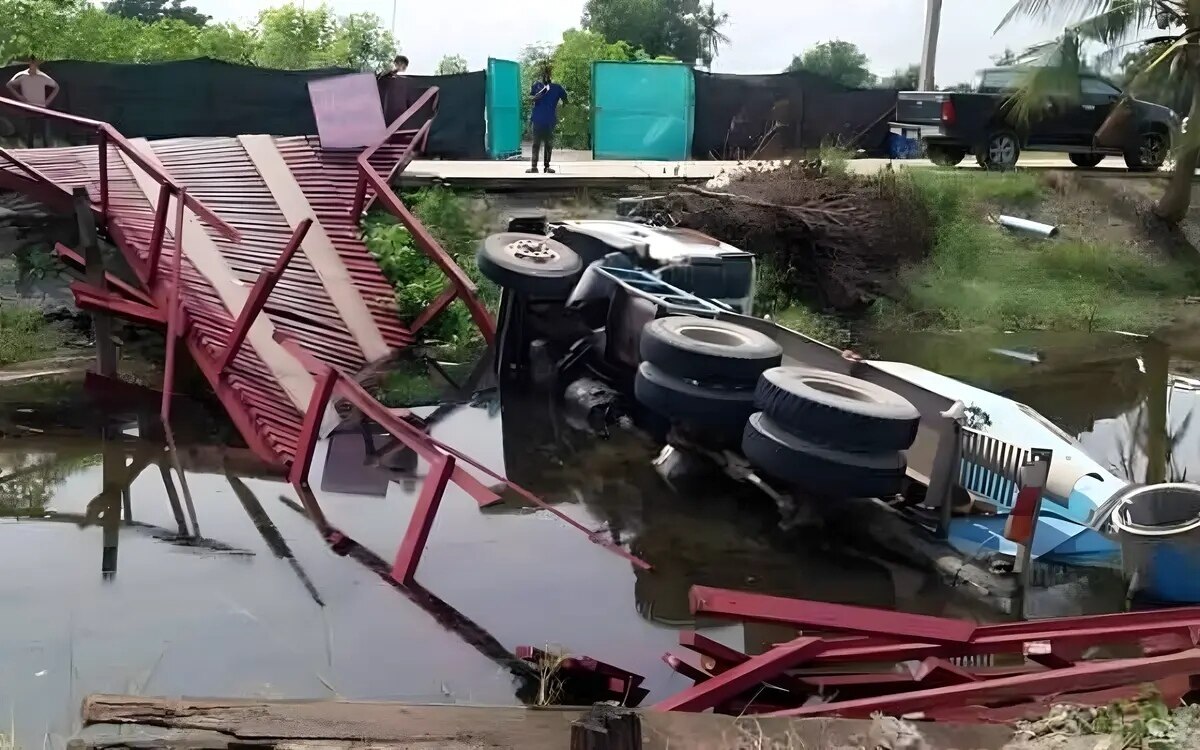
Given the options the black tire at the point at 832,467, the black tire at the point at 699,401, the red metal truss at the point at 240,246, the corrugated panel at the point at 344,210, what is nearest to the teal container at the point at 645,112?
the red metal truss at the point at 240,246

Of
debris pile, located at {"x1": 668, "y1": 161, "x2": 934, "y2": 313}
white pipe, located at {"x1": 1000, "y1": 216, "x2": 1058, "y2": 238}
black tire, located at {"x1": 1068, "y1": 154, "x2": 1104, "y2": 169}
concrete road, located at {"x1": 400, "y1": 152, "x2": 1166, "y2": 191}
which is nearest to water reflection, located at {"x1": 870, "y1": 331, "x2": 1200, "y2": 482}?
debris pile, located at {"x1": 668, "y1": 161, "x2": 934, "y2": 313}

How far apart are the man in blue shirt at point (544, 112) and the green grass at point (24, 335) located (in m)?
Result: 6.74

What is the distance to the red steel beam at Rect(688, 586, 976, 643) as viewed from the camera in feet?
13.5

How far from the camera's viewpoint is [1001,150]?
17.2 m

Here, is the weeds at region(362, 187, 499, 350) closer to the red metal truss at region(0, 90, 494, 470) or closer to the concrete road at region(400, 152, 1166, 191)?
the red metal truss at region(0, 90, 494, 470)

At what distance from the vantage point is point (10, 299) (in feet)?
37.1

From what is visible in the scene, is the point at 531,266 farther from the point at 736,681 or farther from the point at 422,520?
the point at 736,681

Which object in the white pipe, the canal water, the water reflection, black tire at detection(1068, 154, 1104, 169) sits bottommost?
the water reflection

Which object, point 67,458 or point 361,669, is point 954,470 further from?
point 67,458

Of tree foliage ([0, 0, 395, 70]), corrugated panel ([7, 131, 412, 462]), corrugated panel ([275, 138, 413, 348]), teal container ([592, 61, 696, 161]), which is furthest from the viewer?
tree foliage ([0, 0, 395, 70])

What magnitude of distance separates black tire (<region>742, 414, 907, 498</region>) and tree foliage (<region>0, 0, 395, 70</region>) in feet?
55.3

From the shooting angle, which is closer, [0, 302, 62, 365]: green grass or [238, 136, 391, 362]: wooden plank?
[238, 136, 391, 362]: wooden plank

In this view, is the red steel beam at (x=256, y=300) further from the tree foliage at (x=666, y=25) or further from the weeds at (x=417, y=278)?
the tree foliage at (x=666, y=25)

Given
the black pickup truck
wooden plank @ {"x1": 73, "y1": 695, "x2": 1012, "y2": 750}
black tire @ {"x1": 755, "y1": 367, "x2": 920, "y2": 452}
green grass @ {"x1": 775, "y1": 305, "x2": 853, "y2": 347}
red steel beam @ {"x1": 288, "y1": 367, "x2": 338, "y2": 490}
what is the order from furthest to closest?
the black pickup truck, green grass @ {"x1": 775, "y1": 305, "x2": 853, "y2": 347}, red steel beam @ {"x1": 288, "y1": 367, "x2": 338, "y2": 490}, black tire @ {"x1": 755, "y1": 367, "x2": 920, "y2": 452}, wooden plank @ {"x1": 73, "y1": 695, "x2": 1012, "y2": 750}
